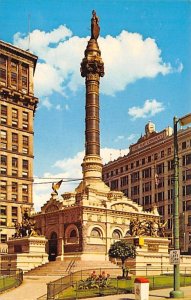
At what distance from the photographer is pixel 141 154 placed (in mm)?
122875

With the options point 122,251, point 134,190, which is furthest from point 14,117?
point 122,251

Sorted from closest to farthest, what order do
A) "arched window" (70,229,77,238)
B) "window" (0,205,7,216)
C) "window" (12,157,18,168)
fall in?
"arched window" (70,229,77,238) < "window" (0,205,7,216) < "window" (12,157,18,168)

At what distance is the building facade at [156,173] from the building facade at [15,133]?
91.1 feet

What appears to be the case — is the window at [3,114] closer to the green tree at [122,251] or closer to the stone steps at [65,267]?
the stone steps at [65,267]

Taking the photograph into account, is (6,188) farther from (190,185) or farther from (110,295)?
(110,295)

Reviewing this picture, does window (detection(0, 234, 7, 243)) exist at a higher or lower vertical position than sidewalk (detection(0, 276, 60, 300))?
higher

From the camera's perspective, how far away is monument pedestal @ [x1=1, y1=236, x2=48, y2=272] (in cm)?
6269

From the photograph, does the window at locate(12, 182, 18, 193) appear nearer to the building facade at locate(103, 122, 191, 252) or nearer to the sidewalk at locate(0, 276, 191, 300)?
the building facade at locate(103, 122, 191, 252)

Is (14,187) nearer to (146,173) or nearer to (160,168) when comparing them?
(160,168)

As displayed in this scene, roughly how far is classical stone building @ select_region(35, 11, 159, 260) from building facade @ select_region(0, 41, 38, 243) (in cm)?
2129

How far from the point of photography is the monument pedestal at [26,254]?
62688 millimetres

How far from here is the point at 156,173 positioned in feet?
367

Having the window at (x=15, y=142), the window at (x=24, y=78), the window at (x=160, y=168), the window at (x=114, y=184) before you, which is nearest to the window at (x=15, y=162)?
the window at (x=15, y=142)

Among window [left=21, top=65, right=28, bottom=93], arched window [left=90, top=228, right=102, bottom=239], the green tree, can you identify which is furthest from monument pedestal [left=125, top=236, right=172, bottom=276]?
window [left=21, top=65, right=28, bottom=93]
